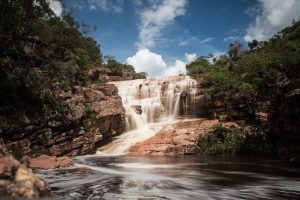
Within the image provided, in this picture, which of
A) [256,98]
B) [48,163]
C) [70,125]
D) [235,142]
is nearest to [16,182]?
[48,163]

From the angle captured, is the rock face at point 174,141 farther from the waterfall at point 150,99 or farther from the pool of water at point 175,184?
the pool of water at point 175,184

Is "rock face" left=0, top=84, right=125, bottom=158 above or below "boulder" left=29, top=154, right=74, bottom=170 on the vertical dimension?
above

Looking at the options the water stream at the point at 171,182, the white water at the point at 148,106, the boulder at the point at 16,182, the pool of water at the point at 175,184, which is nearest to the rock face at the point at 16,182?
the boulder at the point at 16,182

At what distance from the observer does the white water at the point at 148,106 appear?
22.5 m

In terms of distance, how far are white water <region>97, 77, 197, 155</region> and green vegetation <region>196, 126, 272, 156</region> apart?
3885mm

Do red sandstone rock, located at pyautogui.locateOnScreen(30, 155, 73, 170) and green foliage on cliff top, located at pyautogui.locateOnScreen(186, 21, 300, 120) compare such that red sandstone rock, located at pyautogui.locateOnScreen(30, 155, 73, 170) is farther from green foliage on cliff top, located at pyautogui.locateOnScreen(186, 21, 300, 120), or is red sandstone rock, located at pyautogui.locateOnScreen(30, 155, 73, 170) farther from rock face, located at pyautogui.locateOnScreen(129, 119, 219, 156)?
green foliage on cliff top, located at pyautogui.locateOnScreen(186, 21, 300, 120)

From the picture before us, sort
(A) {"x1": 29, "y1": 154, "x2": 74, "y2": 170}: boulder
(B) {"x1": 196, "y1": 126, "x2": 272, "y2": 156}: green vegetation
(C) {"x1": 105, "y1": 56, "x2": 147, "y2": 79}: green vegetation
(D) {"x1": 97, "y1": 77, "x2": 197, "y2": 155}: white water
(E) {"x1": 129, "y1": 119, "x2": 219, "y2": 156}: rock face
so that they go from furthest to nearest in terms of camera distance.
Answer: (C) {"x1": 105, "y1": 56, "x2": 147, "y2": 79}: green vegetation, (D) {"x1": 97, "y1": 77, "x2": 197, "y2": 155}: white water, (B) {"x1": 196, "y1": 126, "x2": 272, "y2": 156}: green vegetation, (E) {"x1": 129, "y1": 119, "x2": 219, "y2": 156}: rock face, (A) {"x1": 29, "y1": 154, "x2": 74, "y2": 170}: boulder

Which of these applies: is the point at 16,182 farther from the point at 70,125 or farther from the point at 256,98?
the point at 256,98

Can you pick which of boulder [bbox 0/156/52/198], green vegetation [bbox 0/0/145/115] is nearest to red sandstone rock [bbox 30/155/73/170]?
green vegetation [bbox 0/0/145/115]

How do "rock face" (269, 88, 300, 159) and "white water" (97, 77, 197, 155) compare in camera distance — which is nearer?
"rock face" (269, 88, 300, 159)

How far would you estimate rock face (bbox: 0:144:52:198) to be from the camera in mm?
5039

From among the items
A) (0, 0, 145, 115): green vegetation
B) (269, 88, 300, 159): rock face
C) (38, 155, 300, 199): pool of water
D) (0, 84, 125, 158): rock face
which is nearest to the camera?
(38, 155, 300, 199): pool of water

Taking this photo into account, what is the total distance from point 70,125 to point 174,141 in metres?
7.00

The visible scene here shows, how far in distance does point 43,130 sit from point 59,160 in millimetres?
3408
